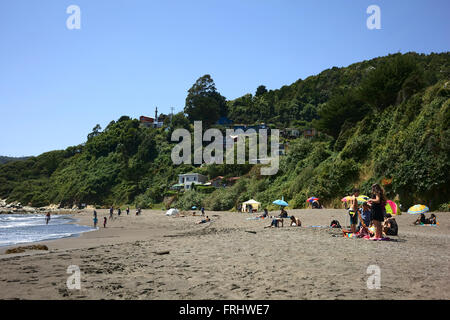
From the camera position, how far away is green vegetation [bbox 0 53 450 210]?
22.3 m

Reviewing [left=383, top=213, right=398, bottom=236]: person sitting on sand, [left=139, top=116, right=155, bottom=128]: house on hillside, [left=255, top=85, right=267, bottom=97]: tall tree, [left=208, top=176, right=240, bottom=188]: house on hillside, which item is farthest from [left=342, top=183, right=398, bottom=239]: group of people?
[left=255, top=85, right=267, bottom=97]: tall tree

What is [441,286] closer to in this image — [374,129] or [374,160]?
[374,160]

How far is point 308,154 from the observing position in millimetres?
40875

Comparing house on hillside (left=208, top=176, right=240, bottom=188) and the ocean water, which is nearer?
the ocean water

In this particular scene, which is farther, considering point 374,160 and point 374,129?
point 374,129

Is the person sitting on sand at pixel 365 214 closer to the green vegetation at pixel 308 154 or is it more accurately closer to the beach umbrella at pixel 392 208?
the beach umbrella at pixel 392 208

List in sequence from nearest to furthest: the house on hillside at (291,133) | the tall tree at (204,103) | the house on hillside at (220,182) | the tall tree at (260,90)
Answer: the house on hillside at (220,182)
the house on hillside at (291,133)
the tall tree at (204,103)
the tall tree at (260,90)

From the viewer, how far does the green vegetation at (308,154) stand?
73.2 feet

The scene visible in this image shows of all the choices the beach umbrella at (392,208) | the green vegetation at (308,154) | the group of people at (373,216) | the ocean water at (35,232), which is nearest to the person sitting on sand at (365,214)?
the group of people at (373,216)

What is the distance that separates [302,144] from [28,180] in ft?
309

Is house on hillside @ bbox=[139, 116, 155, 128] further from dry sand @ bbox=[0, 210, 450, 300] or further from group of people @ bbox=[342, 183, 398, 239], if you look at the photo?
dry sand @ bbox=[0, 210, 450, 300]

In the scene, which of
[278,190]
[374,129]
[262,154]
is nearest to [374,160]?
[374,129]

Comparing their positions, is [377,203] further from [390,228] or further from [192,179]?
[192,179]

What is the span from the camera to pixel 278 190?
38.7 meters
